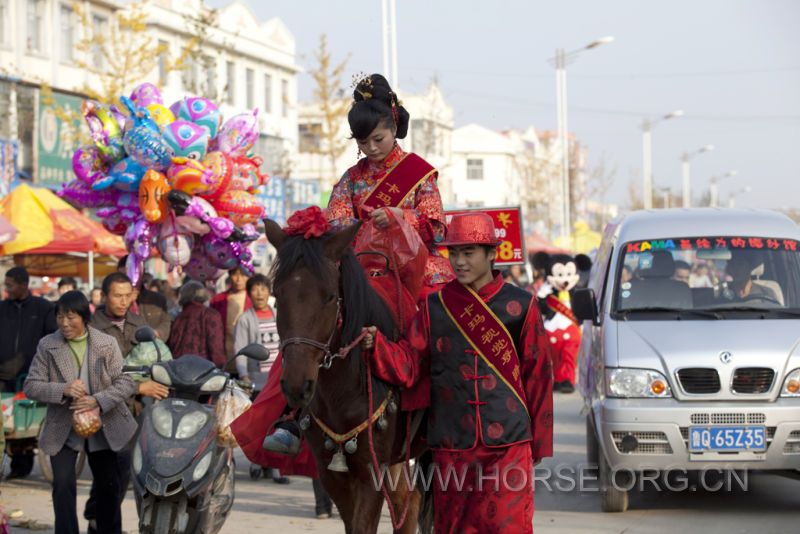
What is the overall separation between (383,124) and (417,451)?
70.1 inches

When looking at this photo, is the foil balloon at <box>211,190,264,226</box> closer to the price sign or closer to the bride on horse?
the bride on horse

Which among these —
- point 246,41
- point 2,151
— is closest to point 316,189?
point 246,41

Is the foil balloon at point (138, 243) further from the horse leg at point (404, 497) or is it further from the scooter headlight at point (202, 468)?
the horse leg at point (404, 497)

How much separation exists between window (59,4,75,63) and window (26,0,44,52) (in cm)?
103

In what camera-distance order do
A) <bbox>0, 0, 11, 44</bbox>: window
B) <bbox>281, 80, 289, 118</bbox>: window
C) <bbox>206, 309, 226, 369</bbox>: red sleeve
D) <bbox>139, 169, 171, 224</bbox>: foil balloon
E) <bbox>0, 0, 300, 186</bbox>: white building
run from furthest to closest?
<bbox>281, 80, 289, 118</bbox>: window < <bbox>0, 0, 11, 44</bbox>: window < <bbox>0, 0, 300, 186</bbox>: white building < <bbox>206, 309, 226, 369</bbox>: red sleeve < <bbox>139, 169, 171, 224</bbox>: foil balloon

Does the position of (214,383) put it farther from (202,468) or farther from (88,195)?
(88,195)

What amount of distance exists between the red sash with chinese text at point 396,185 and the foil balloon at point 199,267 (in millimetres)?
5615

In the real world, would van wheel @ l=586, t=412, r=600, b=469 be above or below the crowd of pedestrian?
below

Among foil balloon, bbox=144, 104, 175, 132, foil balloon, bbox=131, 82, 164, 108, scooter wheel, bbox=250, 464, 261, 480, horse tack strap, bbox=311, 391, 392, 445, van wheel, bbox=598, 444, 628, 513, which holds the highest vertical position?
foil balloon, bbox=131, 82, 164, 108

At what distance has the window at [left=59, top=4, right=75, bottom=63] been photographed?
37.7 metres

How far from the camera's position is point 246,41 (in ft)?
169

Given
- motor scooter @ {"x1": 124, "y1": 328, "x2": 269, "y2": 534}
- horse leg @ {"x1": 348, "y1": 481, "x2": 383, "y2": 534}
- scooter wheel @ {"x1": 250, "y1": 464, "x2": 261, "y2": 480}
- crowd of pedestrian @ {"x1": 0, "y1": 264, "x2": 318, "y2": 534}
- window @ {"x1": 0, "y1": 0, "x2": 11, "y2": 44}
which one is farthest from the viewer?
window @ {"x1": 0, "y1": 0, "x2": 11, "y2": 44}

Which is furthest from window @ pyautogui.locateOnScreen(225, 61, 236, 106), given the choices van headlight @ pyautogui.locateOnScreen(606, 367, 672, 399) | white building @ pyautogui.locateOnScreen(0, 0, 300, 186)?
van headlight @ pyautogui.locateOnScreen(606, 367, 672, 399)

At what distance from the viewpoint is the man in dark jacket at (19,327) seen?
1185 centimetres
